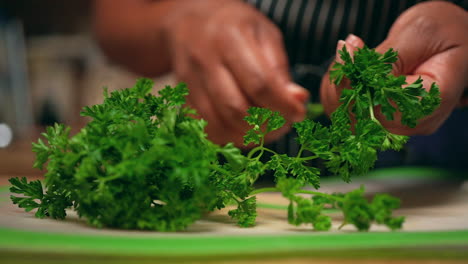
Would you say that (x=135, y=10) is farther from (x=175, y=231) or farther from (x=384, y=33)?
(x=175, y=231)

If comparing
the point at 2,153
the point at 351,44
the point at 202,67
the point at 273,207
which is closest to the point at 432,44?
the point at 351,44

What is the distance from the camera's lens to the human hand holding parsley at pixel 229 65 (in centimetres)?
96

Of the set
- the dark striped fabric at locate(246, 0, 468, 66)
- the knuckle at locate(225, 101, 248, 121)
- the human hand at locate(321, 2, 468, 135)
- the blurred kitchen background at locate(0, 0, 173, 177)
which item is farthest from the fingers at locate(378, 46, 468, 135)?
the blurred kitchen background at locate(0, 0, 173, 177)

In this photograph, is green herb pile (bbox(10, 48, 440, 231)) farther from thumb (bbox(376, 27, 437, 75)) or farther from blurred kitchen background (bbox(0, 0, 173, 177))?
blurred kitchen background (bbox(0, 0, 173, 177))

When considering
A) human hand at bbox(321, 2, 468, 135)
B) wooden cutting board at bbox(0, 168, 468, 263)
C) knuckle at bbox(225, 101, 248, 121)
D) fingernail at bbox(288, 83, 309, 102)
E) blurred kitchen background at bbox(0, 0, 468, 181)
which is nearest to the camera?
wooden cutting board at bbox(0, 168, 468, 263)

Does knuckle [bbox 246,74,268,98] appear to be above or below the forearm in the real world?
below

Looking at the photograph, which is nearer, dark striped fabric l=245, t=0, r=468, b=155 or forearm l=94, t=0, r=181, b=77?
dark striped fabric l=245, t=0, r=468, b=155

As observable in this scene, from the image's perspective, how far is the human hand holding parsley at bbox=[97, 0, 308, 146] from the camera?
0.96 m

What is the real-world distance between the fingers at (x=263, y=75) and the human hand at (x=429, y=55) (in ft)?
0.54

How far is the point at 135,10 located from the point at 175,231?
46.8 inches

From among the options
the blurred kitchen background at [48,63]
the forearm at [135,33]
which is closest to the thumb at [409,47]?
the forearm at [135,33]

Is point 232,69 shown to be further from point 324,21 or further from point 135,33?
point 135,33

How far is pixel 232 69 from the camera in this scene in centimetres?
104

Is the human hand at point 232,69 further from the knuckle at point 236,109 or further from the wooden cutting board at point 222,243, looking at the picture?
the wooden cutting board at point 222,243
